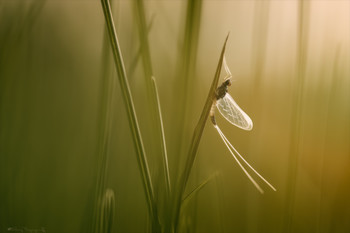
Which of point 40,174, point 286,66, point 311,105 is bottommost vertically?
point 40,174

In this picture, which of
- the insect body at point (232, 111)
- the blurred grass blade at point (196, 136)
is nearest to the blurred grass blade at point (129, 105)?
the blurred grass blade at point (196, 136)

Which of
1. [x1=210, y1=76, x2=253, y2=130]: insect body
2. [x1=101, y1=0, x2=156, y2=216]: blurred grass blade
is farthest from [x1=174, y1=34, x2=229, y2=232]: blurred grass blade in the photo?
[x1=210, y1=76, x2=253, y2=130]: insect body

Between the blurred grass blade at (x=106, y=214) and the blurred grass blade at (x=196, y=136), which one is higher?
the blurred grass blade at (x=196, y=136)

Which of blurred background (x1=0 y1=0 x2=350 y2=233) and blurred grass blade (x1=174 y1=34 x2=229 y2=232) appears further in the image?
blurred background (x1=0 y1=0 x2=350 y2=233)

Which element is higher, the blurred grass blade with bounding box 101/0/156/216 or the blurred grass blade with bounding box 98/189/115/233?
the blurred grass blade with bounding box 101/0/156/216

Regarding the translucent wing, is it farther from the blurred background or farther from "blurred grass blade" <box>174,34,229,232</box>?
"blurred grass blade" <box>174,34,229,232</box>

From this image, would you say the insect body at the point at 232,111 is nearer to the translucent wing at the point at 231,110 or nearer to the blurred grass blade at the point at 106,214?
the translucent wing at the point at 231,110

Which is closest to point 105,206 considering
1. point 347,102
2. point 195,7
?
point 195,7

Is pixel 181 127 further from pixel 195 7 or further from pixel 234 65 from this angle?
pixel 234 65
